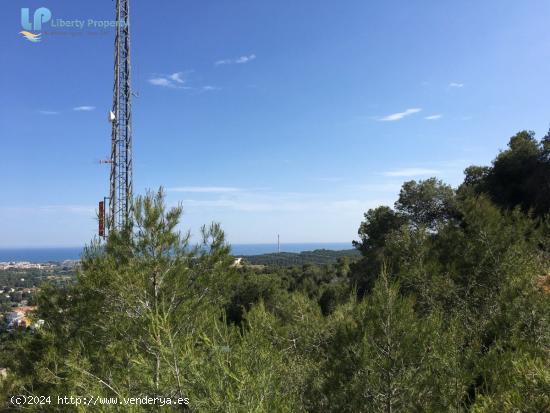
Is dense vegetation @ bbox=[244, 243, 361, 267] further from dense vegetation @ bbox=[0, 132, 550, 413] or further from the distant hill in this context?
dense vegetation @ bbox=[0, 132, 550, 413]

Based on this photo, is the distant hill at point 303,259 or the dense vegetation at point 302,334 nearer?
the dense vegetation at point 302,334

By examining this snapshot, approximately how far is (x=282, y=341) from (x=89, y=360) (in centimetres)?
368

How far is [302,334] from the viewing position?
28.4 feet

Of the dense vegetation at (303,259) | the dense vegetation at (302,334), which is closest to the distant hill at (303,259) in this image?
the dense vegetation at (303,259)

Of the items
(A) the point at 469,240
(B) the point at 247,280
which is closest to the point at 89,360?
(A) the point at 469,240

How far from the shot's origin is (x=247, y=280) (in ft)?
99.3

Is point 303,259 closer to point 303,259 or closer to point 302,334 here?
point 303,259

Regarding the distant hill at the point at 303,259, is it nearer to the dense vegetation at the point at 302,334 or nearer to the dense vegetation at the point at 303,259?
the dense vegetation at the point at 303,259

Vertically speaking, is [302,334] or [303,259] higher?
[302,334]

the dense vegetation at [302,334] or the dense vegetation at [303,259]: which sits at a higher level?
the dense vegetation at [302,334]

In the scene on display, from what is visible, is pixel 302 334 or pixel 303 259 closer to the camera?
pixel 302 334

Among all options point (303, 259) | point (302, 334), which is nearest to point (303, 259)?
point (303, 259)

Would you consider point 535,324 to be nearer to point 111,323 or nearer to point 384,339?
point 384,339

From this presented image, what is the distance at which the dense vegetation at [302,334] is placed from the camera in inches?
152
